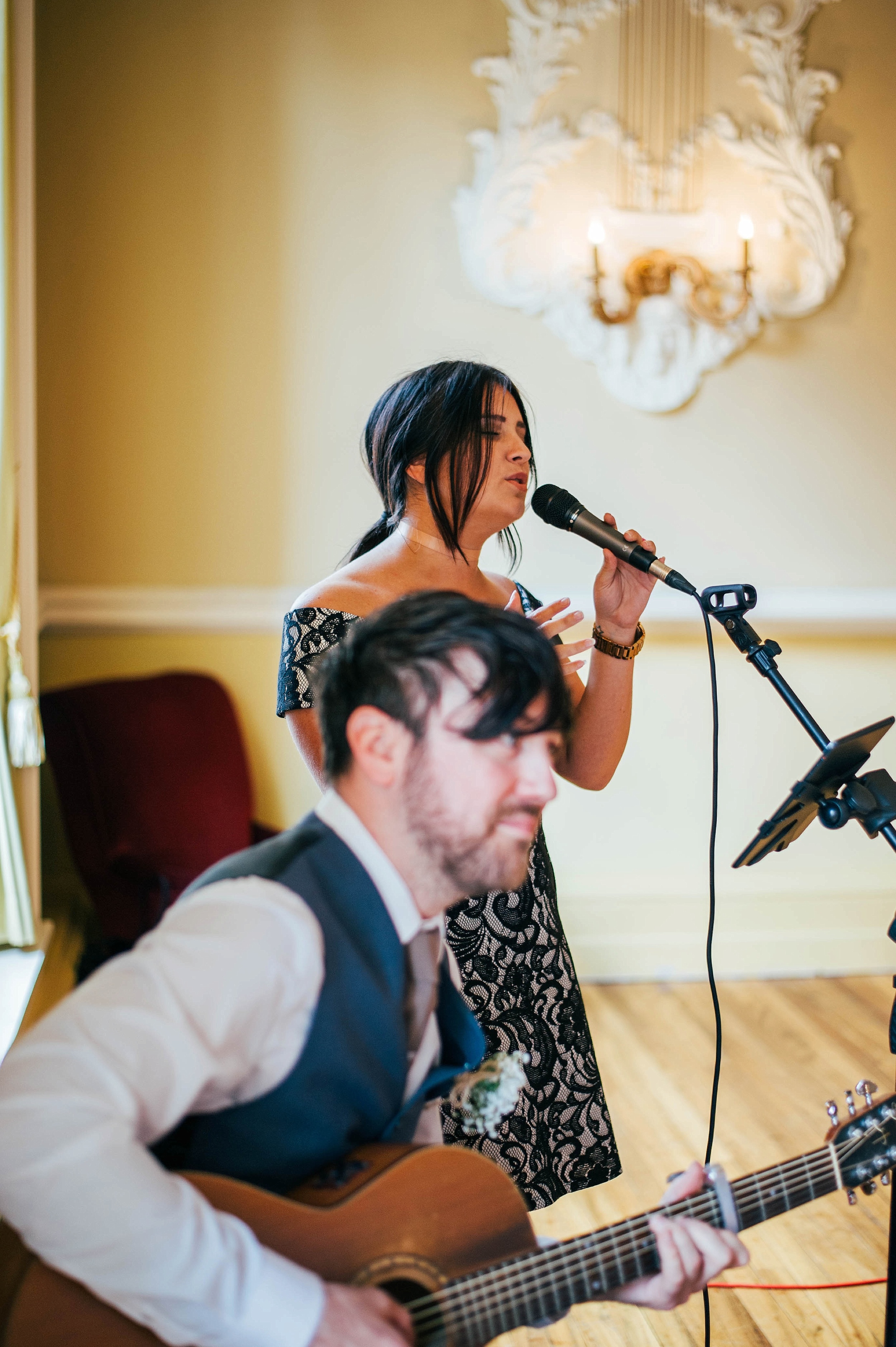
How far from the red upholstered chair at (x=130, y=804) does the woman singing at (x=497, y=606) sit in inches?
61.9

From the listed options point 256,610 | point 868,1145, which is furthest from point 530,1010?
point 256,610

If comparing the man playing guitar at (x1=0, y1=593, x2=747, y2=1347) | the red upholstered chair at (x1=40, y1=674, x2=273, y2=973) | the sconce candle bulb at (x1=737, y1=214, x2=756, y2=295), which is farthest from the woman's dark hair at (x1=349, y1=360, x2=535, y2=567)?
the sconce candle bulb at (x1=737, y1=214, x2=756, y2=295)

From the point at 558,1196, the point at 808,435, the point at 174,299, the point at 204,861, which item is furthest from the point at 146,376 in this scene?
the point at 558,1196

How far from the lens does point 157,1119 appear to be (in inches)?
31.9

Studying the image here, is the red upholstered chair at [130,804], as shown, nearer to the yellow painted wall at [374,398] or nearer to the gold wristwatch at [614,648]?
the yellow painted wall at [374,398]

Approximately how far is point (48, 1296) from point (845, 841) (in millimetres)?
3291

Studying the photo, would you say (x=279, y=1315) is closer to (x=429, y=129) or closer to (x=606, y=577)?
(x=606, y=577)

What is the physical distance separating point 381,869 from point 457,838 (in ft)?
0.25

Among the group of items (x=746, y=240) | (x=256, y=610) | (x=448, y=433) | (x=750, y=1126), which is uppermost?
(x=746, y=240)

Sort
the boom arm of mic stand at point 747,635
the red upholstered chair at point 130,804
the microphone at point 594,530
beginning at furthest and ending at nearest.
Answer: the red upholstered chair at point 130,804, the microphone at point 594,530, the boom arm of mic stand at point 747,635

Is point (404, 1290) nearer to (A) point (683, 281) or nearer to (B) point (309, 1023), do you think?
(B) point (309, 1023)

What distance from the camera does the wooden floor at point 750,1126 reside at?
77.2 inches

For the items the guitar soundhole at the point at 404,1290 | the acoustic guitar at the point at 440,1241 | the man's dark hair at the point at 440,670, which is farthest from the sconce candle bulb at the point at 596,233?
the guitar soundhole at the point at 404,1290

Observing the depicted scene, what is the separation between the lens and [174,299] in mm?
3330
